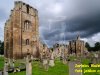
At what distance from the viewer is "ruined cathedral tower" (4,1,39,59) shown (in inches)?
1804

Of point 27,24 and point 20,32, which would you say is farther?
point 27,24

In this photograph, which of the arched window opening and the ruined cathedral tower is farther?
the arched window opening

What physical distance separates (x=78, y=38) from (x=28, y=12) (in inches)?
1145

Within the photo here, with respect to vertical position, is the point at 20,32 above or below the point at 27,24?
below

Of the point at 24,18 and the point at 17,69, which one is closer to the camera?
the point at 17,69

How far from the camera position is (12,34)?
1837 inches

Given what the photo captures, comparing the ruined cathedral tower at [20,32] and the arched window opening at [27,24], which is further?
the arched window opening at [27,24]

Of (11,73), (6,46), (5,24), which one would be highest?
(5,24)

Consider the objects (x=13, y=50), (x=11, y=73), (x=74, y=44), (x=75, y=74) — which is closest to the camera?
(x=75, y=74)

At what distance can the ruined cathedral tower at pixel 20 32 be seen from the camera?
1804 inches

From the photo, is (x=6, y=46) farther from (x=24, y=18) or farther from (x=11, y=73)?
(x=11, y=73)

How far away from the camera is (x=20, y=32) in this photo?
46.3m

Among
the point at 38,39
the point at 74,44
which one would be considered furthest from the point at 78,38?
the point at 38,39

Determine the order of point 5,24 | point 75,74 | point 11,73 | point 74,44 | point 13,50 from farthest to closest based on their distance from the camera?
point 74,44 → point 5,24 → point 13,50 → point 11,73 → point 75,74
